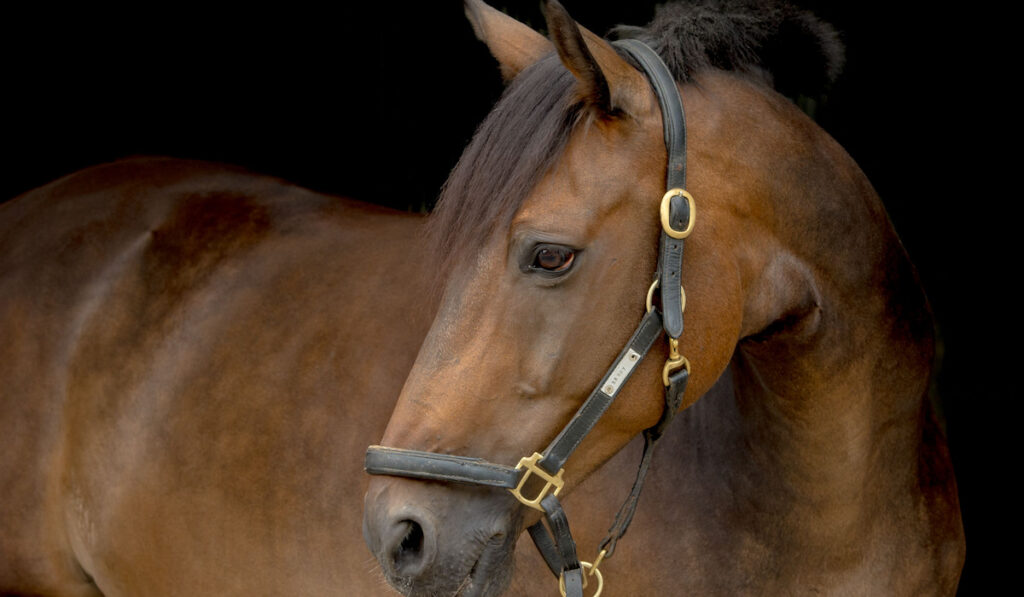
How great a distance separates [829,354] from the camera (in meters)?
1.82

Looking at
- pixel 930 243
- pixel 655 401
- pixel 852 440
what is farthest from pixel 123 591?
pixel 930 243

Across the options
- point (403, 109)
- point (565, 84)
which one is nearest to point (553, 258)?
point (565, 84)

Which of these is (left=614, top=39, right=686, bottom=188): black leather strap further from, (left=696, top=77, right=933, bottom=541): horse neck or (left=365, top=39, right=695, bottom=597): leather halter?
(left=696, top=77, right=933, bottom=541): horse neck

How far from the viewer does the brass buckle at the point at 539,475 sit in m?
1.55

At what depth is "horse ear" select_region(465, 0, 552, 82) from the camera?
6.09 ft

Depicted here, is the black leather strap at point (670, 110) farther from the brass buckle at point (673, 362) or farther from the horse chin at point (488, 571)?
the horse chin at point (488, 571)

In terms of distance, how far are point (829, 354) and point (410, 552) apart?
0.90 meters

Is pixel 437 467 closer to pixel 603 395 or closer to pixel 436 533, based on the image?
pixel 436 533

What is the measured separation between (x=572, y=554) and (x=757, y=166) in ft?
2.61

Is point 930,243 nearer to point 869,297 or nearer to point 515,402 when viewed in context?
point 869,297

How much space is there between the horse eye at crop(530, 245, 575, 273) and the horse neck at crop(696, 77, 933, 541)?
14.7 inches

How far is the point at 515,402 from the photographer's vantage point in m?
1.54

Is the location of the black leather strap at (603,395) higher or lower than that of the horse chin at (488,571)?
higher

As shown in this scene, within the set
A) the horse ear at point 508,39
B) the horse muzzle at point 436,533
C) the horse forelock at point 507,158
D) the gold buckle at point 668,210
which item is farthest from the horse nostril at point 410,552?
the horse ear at point 508,39
